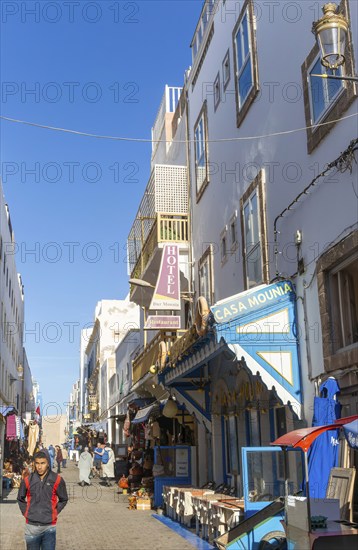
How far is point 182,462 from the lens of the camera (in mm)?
16703

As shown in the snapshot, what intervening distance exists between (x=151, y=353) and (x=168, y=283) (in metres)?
3.26

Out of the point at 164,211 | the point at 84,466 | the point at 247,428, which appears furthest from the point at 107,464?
the point at 247,428

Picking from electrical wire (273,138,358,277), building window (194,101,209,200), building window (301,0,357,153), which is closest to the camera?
electrical wire (273,138,358,277)

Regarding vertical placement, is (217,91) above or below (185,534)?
above

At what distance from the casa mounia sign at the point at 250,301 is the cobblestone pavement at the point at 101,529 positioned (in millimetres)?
4133

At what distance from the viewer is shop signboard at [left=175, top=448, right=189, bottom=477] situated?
1664 cm

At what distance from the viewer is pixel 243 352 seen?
390 inches

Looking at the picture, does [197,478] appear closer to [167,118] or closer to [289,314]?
[289,314]

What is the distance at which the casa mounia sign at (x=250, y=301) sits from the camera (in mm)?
10102

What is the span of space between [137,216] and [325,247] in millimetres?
13828

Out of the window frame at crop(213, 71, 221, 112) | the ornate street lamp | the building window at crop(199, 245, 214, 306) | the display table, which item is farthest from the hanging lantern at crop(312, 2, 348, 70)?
the building window at crop(199, 245, 214, 306)

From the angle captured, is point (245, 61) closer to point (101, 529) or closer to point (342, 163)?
point (342, 163)

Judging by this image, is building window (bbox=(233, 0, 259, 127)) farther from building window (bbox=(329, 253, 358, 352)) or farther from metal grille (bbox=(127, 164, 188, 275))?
metal grille (bbox=(127, 164, 188, 275))

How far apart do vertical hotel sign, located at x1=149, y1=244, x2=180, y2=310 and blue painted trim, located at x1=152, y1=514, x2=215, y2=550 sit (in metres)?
5.21
